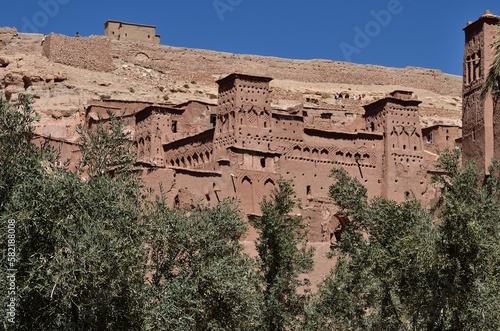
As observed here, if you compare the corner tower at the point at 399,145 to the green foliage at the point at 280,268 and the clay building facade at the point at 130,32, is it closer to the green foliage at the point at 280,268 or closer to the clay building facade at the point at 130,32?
the green foliage at the point at 280,268

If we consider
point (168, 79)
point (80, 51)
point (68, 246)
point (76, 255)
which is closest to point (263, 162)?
point (68, 246)

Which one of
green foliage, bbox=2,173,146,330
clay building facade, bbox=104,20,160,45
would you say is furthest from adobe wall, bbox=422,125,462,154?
green foliage, bbox=2,173,146,330

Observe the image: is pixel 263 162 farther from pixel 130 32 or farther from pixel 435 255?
pixel 130 32

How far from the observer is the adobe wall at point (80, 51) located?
6531 centimetres

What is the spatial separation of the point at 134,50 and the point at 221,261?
171 feet

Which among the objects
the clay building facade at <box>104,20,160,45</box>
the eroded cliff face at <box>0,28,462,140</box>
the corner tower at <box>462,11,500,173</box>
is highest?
the clay building facade at <box>104,20,160,45</box>

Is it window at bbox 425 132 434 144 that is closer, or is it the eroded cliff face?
window at bbox 425 132 434 144

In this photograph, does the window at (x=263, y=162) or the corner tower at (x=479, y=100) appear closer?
the corner tower at (x=479, y=100)

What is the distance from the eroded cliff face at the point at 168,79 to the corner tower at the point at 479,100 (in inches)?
576

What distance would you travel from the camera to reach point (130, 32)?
7869 cm

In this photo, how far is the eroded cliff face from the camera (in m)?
60.2

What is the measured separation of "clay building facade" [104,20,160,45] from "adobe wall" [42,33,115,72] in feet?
28.6

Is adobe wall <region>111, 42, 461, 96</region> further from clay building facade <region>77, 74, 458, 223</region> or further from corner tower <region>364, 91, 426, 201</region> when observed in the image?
corner tower <region>364, 91, 426, 201</region>

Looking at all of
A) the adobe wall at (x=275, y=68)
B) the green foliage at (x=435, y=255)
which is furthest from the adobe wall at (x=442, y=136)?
the green foliage at (x=435, y=255)
